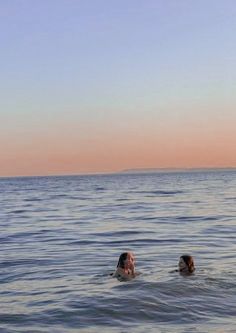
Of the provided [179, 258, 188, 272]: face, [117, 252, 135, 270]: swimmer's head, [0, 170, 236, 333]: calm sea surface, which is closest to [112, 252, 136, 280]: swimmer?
[117, 252, 135, 270]: swimmer's head

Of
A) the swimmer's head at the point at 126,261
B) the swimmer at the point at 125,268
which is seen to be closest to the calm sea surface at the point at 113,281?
the swimmer at the point at 125,268

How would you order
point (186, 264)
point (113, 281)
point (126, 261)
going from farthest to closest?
1. point (186, 264)
2. point (126, 261)
3. point (113, 281)

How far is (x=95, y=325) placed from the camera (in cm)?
1077

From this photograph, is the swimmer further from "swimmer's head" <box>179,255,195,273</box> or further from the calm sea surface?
"swimmer's head" <box>179,255,195,273</box>

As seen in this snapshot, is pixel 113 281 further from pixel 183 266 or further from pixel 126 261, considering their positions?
pixel 183 266

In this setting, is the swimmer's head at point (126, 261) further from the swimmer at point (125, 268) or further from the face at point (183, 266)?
the face at point (183, 266)

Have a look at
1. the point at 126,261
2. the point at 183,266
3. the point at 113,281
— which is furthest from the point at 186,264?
the point at 113,281

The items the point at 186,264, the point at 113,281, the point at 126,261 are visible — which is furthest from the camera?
the point at 186,264

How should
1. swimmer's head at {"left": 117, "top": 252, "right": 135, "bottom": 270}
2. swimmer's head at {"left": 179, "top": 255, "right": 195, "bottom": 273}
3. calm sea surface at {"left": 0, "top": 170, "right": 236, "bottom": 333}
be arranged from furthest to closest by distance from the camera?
swimmer's head at {"left": 179, "top": 255, "right": 195, "bottom": 273} → swimmer's head at {"left": 117, "top": 252, "right": 135, "bottom": 270} → calm sea surface at {"left": 0, "top": 170, "right": 236, "bottom": 333}

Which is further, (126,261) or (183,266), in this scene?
(183,266)

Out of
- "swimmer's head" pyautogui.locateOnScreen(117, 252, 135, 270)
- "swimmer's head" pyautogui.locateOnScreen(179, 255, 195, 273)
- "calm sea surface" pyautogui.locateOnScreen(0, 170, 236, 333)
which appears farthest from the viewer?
"swimmer's head" pyautogui.locateOnScreen(179, 255, 195, 273)

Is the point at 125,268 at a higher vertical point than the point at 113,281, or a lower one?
higher

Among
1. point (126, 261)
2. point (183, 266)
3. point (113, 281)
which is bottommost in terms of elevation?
point (113, 281)

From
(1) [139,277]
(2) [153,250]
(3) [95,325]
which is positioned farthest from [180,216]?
(3) [95,325]
